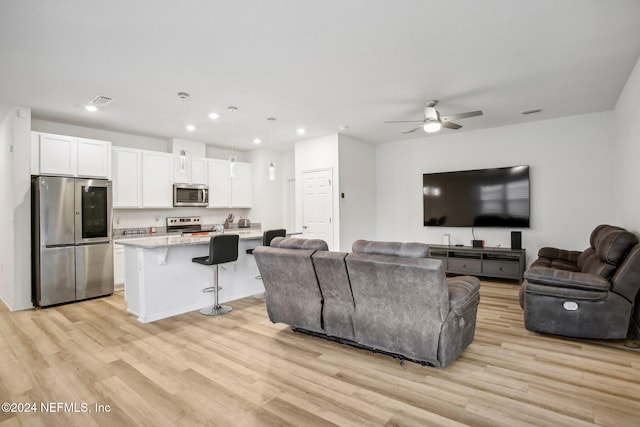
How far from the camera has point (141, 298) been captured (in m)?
3.93

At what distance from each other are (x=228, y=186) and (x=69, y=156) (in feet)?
9.79

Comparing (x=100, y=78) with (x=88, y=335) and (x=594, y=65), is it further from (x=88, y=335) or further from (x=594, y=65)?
(x=594, y=65)

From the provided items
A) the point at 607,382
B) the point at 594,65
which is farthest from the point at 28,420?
the point at 594,65

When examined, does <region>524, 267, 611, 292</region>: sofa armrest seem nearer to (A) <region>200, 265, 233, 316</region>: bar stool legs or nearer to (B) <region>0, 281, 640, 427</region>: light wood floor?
(B) <region>0, 281, 640, 427</region>: light wood floor

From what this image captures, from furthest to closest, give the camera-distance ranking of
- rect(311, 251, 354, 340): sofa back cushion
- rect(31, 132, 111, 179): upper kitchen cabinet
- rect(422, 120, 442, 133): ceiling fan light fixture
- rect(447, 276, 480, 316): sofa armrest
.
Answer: rect(31, 132, 111, 179): upper kitchen cabinet < rect(422, 120, 442, 133): ceiling fan light fixture < rect(311, 251, 354, 340): sofa back cushion < rect(447, 276, 480, 316): sofa armrest

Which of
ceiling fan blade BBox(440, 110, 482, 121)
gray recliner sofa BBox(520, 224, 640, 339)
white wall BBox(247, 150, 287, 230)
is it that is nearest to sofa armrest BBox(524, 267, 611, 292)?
gray recliner sofa BBox(520, 224, 640, 339)

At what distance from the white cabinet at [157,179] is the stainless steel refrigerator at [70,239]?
2.77 feet

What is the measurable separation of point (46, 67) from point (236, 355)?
341 centimetres

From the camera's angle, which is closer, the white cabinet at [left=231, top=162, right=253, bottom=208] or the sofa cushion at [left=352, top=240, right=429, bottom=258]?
the sofa cushion at [left=352, top=240, right=429, bottom=258]

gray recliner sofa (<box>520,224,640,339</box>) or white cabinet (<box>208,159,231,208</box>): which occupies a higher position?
white cabinet (<box>208,159,231,208</box>)

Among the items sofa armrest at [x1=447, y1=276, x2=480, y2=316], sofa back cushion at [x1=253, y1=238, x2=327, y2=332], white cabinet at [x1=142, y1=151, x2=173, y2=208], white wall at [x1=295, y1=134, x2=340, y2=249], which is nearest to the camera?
Result: sofa armrest at [x1=447, y1=276, x2=480, y2=316]

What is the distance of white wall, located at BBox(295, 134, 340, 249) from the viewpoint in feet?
20.7

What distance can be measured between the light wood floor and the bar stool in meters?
0.61

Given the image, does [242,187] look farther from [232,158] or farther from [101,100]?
[101,100]
